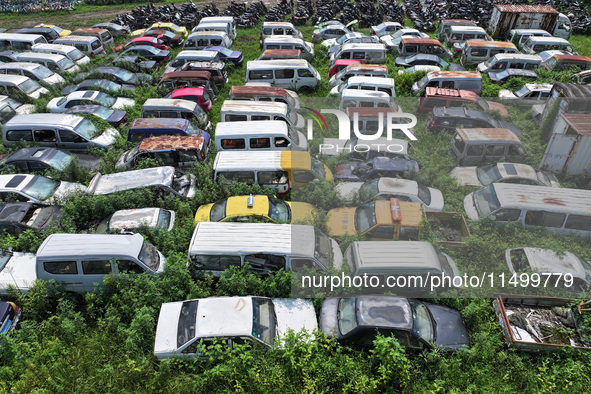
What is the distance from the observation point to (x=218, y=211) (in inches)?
390

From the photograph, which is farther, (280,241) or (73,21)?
(73,21)

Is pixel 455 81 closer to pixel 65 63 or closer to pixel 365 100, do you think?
pixel 365 100

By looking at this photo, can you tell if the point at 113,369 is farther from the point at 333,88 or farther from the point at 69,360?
the point at 333,88

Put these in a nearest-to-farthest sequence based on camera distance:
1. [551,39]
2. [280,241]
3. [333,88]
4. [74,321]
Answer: [74,321] → [280,241] → [333,88] → [551,39]

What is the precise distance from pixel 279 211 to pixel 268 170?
1533 millimetres

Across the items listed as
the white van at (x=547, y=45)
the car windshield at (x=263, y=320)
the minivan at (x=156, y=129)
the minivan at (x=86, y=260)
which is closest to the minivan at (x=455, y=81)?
the white van at (x=547, y=45)

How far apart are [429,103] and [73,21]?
91.0ft

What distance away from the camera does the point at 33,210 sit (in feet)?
33.2

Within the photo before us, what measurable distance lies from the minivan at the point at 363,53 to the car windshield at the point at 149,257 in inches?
578

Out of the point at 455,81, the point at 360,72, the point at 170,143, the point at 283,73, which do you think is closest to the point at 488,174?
the point at 455,81

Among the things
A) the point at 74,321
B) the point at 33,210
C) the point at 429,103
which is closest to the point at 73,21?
the point at 33,210

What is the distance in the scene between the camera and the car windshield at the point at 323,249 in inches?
340

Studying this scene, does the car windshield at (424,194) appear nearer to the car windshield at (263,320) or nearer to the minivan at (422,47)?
the car windshield at (263,320)

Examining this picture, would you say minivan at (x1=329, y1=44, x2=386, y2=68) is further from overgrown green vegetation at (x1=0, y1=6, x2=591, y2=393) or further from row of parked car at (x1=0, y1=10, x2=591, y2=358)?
overgrown green vegetation at (x1=0, y1=6, x2=591, y2=393)
